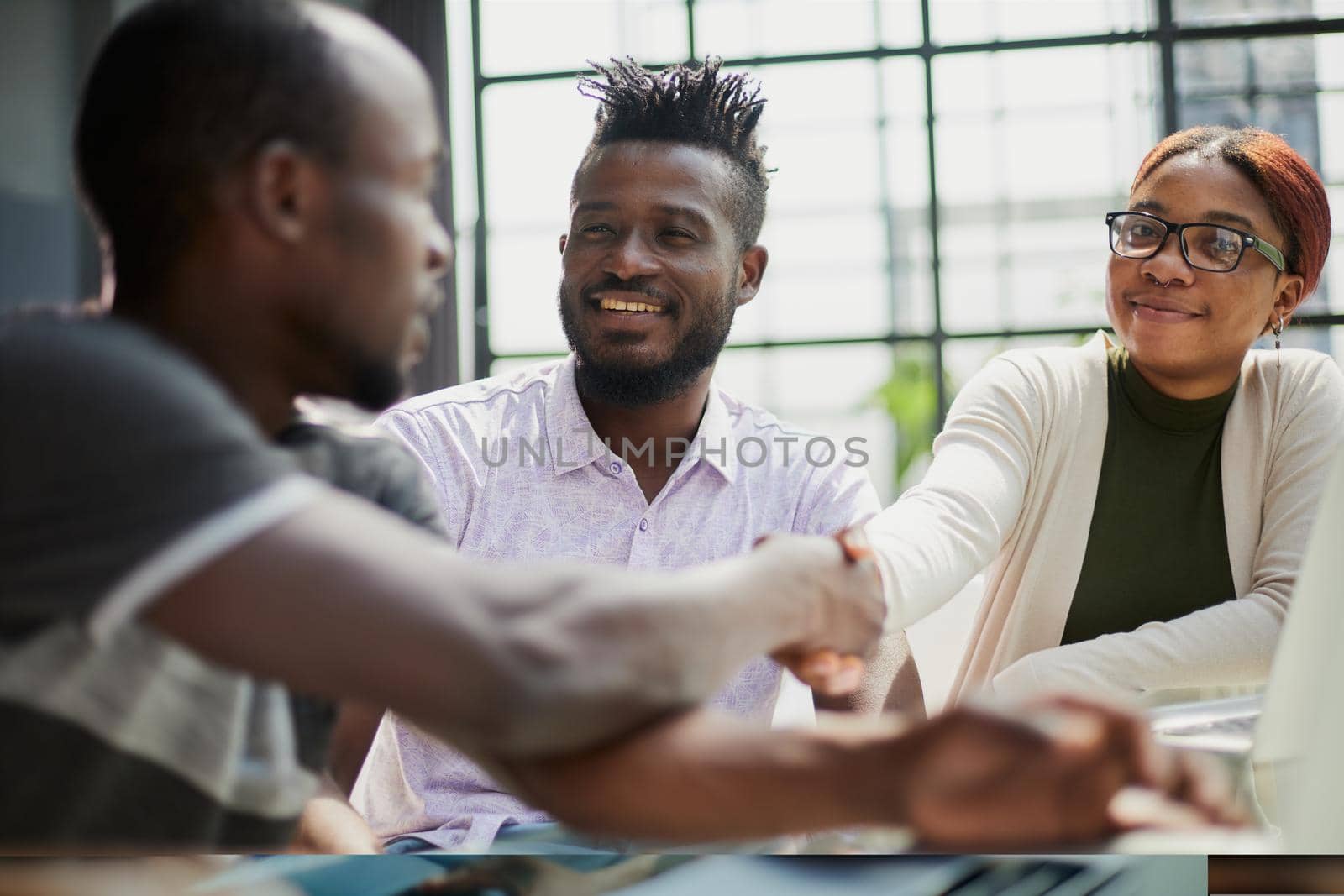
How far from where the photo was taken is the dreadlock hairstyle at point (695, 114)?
0.86 meters

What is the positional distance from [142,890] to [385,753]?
31cm

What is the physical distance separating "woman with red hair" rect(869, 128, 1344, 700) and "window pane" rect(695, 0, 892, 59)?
0.91 ft

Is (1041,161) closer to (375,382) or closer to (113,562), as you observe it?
(375,382)

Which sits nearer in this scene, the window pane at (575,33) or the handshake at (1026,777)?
the handshake at (1026,777)

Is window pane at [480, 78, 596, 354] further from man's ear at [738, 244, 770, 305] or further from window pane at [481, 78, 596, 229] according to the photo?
man's ear at [738, 244, 770, 305]

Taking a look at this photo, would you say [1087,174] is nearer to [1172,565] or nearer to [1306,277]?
[1306,277]

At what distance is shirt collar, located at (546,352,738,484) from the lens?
2.74 ft

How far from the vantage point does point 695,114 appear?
0.90m

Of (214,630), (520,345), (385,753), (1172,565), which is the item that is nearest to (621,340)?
(520,345)

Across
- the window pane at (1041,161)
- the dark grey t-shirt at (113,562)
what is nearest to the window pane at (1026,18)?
the window pane at (1041,161)

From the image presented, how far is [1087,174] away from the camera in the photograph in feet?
3.01

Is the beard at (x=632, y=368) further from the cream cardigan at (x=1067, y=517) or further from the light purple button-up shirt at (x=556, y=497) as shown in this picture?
the cream cardigan at (x=1067, y=517)

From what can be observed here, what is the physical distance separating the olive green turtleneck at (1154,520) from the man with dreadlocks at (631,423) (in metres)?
0.18

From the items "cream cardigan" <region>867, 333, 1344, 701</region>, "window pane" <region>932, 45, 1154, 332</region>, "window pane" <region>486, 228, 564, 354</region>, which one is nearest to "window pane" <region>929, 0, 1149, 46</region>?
"window pane" <region>932, 45, 1154, 332</region>
